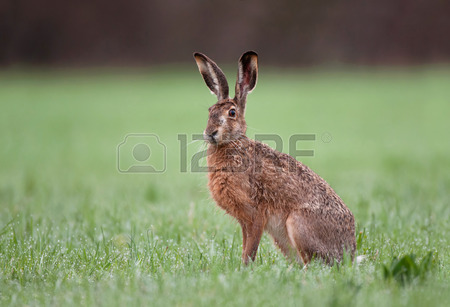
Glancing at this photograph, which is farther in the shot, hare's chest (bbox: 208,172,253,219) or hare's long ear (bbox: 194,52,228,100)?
hare's long ear (bbox: 194,52,228,100)

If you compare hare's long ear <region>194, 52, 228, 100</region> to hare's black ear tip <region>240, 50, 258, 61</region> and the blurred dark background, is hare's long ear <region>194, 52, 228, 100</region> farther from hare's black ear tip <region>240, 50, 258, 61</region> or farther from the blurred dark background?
the blurred dark background

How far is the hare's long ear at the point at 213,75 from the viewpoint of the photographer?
4.78 meters

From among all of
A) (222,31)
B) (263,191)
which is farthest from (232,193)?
(222,31)

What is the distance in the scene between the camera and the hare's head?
4.65m

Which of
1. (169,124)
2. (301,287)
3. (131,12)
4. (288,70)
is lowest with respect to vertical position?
(301,287)

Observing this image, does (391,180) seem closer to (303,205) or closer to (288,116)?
(303,205)

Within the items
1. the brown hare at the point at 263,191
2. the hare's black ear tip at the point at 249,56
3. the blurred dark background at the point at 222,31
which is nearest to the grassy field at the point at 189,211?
the brown hare at the point at 263,191

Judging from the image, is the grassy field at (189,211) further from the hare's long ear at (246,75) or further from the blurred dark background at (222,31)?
the blurred dark background at (222,31)

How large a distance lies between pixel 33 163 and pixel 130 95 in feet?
41.7

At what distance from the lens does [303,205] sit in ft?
14.5

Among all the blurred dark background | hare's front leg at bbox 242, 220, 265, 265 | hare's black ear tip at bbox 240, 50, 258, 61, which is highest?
the blurred dark background

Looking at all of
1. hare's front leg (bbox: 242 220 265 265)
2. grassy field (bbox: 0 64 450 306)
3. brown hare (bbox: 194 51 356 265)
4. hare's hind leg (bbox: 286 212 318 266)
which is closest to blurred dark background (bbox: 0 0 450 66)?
grassy field (bbox: 0 64 450 306)

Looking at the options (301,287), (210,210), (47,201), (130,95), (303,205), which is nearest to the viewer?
(301,287)

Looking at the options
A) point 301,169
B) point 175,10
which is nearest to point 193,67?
point 175,10
